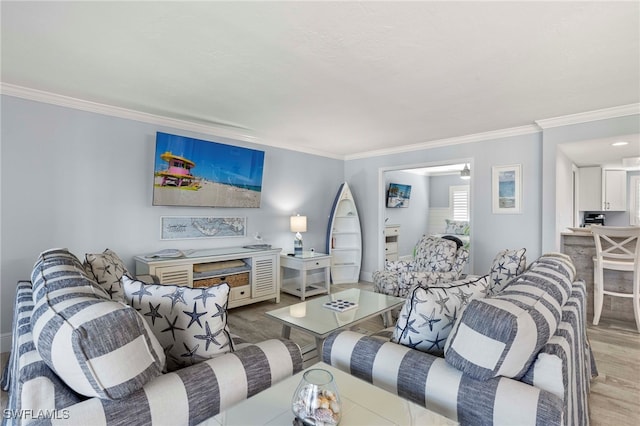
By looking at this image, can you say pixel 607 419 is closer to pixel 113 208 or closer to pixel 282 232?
pixel 282 232

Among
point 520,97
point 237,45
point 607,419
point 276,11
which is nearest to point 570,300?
point 607,419

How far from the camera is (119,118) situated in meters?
3.38

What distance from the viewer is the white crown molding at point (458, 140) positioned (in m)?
3.99

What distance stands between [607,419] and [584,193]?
545 centimetres

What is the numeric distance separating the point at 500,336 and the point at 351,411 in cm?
55

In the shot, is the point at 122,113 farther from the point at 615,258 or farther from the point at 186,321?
the point at 615,258

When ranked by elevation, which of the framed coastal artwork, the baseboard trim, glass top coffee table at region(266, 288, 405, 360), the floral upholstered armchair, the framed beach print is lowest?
the baseboard trim

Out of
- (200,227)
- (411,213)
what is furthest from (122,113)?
(411,213)

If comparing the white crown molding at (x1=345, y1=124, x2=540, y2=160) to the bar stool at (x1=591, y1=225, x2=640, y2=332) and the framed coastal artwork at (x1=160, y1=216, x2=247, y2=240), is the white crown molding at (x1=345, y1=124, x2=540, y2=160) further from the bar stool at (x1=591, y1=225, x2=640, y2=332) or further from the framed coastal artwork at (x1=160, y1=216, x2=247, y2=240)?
the framed coastal artwork at (x1=160, y1=216, x2=247, y2=240)

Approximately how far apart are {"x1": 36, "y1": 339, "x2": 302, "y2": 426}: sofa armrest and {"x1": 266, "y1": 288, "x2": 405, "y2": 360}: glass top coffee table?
2.80 feet

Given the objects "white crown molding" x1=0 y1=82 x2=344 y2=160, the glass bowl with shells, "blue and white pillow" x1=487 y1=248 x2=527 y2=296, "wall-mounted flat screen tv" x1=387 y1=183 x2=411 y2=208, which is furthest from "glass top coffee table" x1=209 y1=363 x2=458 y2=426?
"wall-mounted flat screen tv" x1=387 y1=183 x2=411 y2=208

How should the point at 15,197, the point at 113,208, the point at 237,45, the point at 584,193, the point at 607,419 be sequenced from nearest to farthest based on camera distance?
1. the point at 607,419
2. the point at 237,45
3. the point at 15,197
4. the point at 113,208
5. the point at 584,193

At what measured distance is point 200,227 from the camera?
400cm

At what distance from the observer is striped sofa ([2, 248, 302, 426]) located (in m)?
0.87
